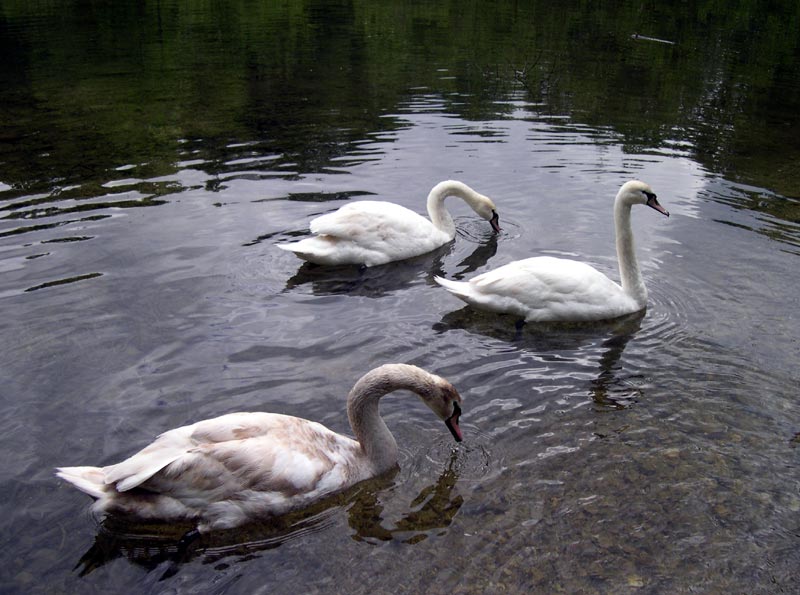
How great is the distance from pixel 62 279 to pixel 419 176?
20.3 feet

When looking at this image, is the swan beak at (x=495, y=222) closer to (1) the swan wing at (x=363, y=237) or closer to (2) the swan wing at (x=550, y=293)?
(1) the swan wing at (x=363, y=237)

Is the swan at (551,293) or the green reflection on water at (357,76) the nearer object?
the swan at (551,293)

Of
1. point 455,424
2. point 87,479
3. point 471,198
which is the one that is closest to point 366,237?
point 471,198

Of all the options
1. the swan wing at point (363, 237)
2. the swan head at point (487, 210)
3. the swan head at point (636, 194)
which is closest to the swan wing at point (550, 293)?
the swan head at point (636, 194)

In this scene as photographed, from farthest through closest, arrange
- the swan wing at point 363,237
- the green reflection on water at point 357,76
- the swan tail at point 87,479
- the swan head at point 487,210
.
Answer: the green reflection on water at point 357,76
the swan head at point 487,210
the swan wing at point 363,237
the swan tail at point 87,479

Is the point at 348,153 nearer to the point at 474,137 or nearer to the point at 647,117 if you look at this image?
the point at 474,137

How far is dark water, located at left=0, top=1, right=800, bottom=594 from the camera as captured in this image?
16.1ft

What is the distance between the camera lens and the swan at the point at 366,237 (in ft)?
30.5

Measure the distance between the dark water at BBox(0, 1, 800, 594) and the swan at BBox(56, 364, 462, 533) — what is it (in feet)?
0.65

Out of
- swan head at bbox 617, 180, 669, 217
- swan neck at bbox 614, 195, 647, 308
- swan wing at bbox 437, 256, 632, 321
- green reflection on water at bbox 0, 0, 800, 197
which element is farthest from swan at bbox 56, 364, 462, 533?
green reflection on water at bbox 0, 0, 800, 197

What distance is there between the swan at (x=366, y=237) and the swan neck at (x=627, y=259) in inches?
100

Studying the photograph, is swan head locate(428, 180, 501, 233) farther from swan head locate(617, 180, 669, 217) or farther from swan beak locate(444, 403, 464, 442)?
swan beak locate(444, 403, 464, 442)

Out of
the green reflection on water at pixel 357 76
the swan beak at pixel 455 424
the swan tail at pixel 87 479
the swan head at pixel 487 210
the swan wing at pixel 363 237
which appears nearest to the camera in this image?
the swan tail at pixel 87 479

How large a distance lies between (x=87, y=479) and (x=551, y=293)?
485 centimetres
